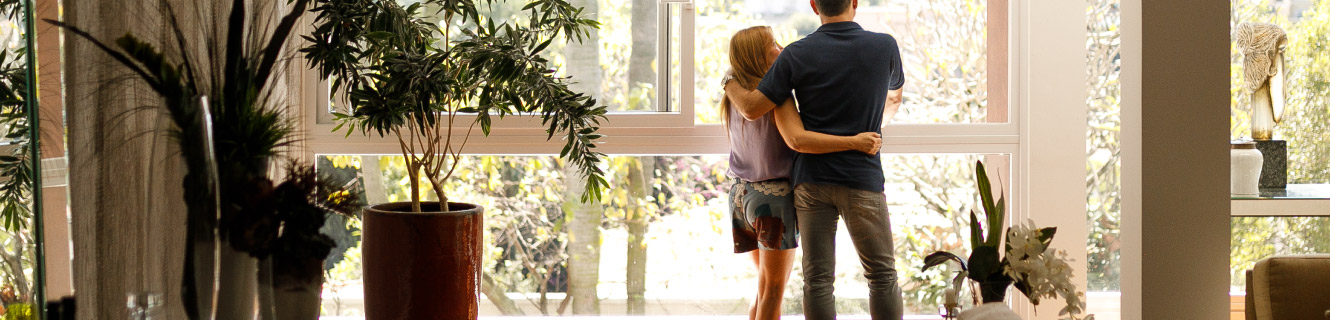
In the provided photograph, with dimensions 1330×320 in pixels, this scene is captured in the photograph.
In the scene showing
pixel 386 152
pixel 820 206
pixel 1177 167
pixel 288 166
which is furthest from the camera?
pixel 386 152

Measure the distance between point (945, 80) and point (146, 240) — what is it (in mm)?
2985

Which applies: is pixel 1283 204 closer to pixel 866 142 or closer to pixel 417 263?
pixel 866 142

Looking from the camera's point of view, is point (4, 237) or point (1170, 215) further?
point (1170, 215)

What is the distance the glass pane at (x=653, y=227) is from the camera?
360 centimetres

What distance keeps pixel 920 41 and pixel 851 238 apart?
1.22 m

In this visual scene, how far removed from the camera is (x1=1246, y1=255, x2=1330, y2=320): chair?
1.76 m

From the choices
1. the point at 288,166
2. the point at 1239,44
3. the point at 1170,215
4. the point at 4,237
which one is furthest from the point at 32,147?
the point at 1239,44

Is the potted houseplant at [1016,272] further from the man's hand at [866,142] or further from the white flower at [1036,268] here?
the man's hand at [866,142]

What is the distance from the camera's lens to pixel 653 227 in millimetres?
3654

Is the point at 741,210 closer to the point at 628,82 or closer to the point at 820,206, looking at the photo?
the point at 820,206

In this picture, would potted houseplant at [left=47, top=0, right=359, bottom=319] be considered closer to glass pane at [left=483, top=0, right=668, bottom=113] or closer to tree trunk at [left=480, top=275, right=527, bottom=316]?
glass pane at [left=483, top=0, right=668, bottom=113]

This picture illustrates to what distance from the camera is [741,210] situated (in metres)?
3.04

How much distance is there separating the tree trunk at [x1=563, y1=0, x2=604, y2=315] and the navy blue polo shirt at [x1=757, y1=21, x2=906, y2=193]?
995 mm

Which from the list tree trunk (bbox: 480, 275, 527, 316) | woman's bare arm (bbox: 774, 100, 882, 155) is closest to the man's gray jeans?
woman's bare arm (bbox: 774, 100, 882, 155)
